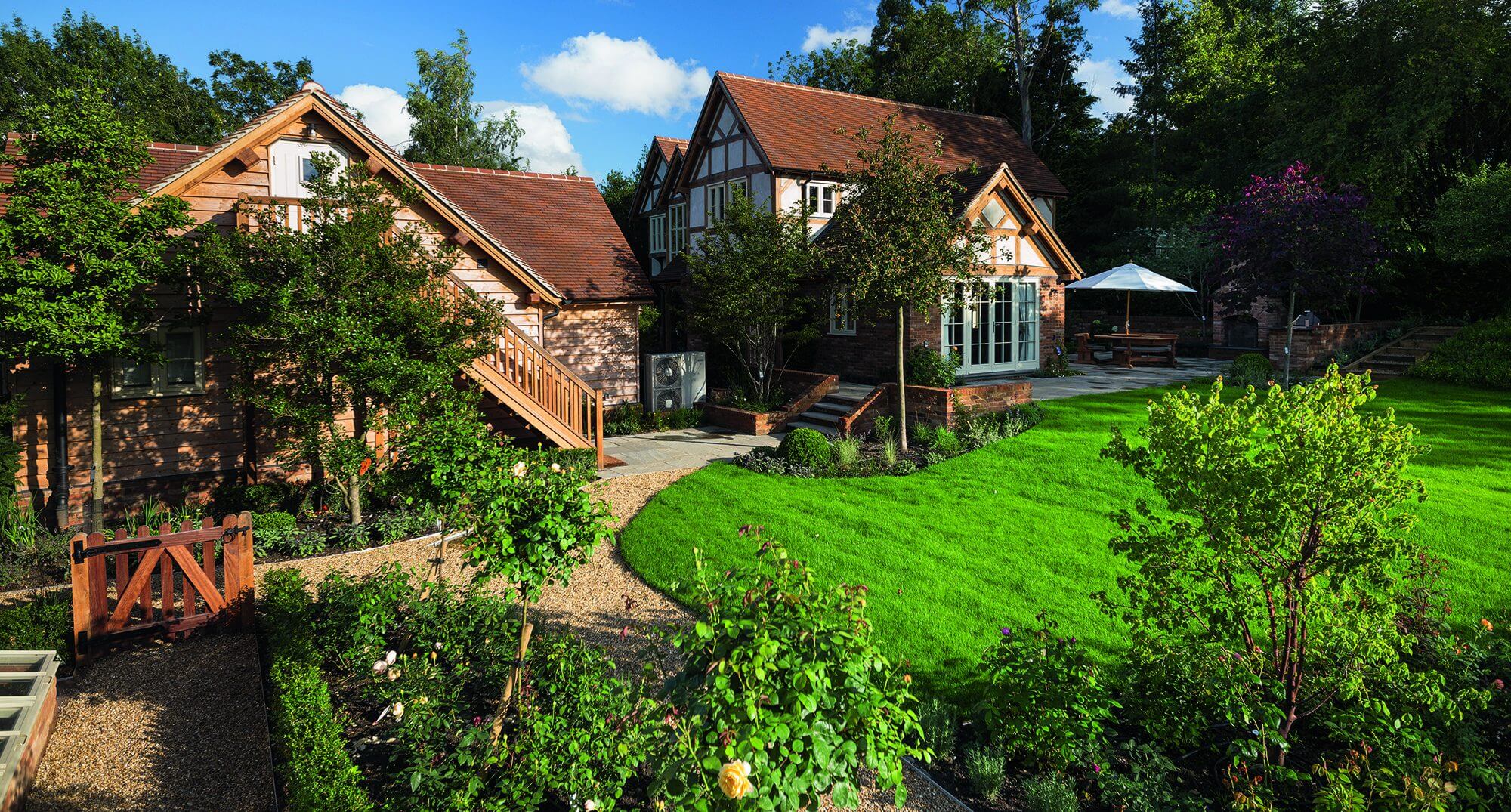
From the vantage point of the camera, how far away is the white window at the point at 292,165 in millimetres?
13438

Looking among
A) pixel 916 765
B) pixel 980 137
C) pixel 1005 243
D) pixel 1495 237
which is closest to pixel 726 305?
pixel 1005 243

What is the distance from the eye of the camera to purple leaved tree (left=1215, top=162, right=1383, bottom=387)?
61.8ft

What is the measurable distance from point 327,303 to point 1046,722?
10.2 m

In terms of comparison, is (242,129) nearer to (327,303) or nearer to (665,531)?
(327,303)

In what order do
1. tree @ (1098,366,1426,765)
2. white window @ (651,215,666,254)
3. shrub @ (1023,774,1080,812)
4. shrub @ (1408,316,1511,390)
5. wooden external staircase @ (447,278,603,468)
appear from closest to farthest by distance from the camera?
shrub @ (1023,774,1080,812) < tree @ (1098,366,1426,765) < wooden external staircase @ (447,278,603,468) < shrub @ (1408,316,1511,390) < white window @ (651,215,666,254)

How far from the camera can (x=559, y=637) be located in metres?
7.14

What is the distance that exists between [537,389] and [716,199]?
12311 millimetres

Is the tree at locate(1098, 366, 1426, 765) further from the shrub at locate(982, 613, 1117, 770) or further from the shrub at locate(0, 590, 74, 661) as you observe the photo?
the shrub at locate(0, 590, 74, 661)

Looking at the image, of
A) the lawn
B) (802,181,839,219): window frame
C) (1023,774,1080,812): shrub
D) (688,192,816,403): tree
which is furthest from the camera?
(802,181,839,219): window frame

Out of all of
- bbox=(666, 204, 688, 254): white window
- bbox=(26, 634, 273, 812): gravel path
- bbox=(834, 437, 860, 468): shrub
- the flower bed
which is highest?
bbox=(666, 204, 688, 254): white window

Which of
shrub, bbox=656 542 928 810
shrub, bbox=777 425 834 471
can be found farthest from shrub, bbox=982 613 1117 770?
shrub, bbox=777 425 834 471

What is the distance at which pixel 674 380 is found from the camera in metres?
20.8

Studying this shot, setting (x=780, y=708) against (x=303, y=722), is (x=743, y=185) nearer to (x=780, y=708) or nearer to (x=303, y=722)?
(x=303, y=722)

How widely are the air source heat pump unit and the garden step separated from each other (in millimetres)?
3227
